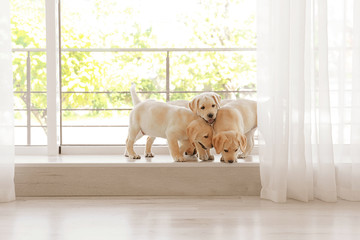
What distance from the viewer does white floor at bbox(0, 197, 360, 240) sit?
1790 millimetres

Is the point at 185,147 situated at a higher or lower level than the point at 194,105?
lower

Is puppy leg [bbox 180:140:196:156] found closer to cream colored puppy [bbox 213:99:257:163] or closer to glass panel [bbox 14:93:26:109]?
cream colored puppy [bbox 213:99:257:163]

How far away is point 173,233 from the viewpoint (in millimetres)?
1803

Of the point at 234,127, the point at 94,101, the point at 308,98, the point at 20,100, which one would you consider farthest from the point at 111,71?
the point at 308,98

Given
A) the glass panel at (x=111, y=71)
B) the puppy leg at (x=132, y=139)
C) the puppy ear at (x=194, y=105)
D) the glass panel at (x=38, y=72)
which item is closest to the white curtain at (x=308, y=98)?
the puppy ear at (x=194, y=105)

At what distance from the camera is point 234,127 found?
2367mm

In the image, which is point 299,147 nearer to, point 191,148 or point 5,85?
point 191,148

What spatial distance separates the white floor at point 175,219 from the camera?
1.79m

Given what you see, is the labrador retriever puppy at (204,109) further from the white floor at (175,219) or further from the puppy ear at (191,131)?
the white floor at (175,219)

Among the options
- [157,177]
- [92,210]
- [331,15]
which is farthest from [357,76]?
[92,210]

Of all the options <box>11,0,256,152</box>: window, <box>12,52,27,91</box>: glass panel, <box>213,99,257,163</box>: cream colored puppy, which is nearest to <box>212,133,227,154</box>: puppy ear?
<box>213,99,257,163</box>: cream colored puppy

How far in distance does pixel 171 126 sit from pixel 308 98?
65cm

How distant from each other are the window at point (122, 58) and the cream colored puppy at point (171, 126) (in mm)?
581

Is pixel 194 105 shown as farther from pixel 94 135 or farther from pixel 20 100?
pixel 94 135
